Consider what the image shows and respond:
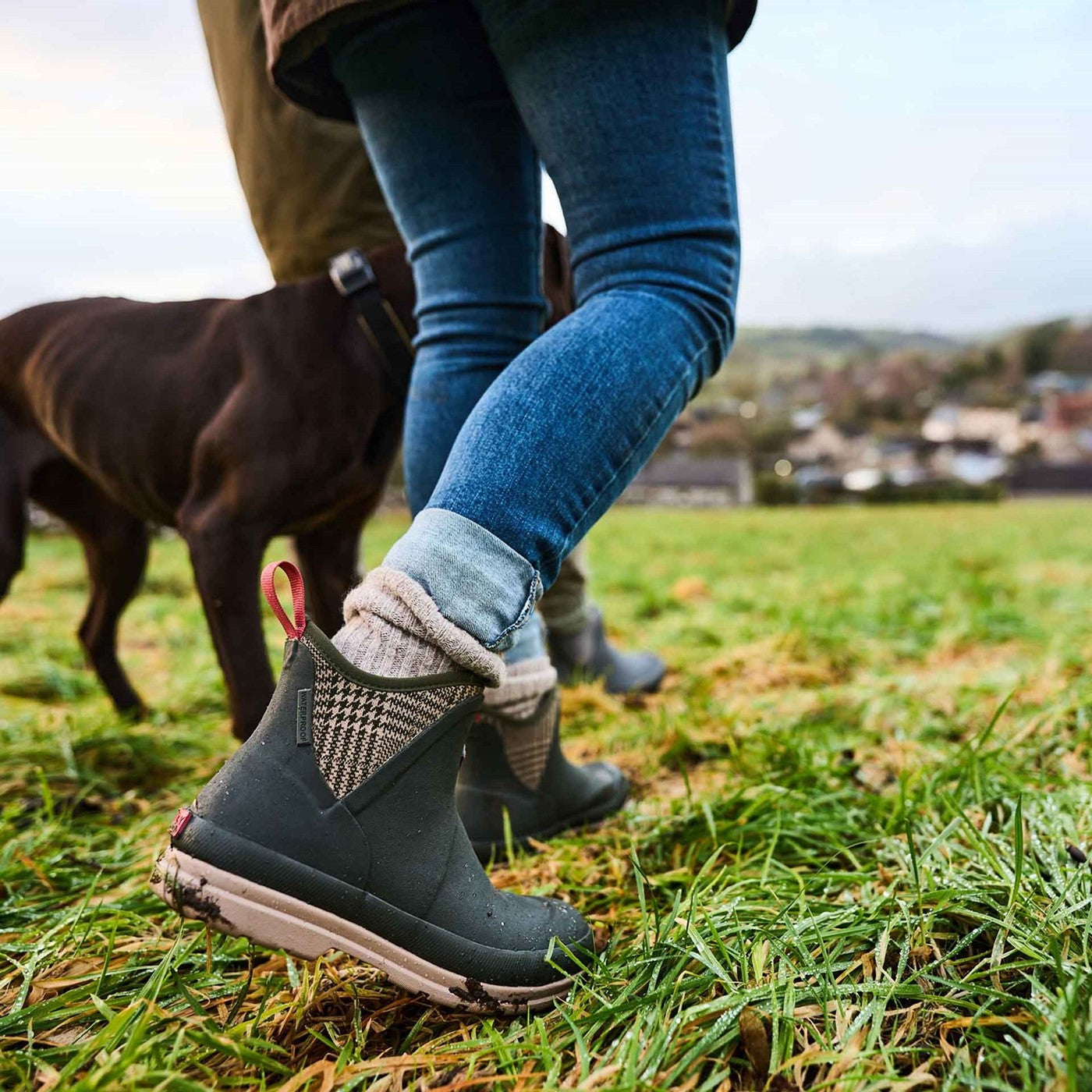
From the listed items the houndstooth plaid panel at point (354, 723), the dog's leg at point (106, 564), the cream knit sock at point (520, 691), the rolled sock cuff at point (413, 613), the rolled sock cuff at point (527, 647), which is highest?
the rolled sock cuff at point (413, 613)

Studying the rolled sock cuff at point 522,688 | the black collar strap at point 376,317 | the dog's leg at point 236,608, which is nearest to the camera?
the rolled sock cuff at point 522,688

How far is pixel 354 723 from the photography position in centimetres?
93

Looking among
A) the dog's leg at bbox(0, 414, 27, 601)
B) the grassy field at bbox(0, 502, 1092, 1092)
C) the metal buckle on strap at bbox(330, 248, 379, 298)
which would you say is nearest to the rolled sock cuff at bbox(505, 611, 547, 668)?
the grassy field at bbox(0, 502, 1092, 1092)

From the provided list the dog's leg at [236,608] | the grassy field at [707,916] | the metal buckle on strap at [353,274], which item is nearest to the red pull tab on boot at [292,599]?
the grassy field at [707,916]

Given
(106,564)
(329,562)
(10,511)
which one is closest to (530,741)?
(329,562)

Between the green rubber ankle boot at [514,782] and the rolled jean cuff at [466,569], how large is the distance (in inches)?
16.5

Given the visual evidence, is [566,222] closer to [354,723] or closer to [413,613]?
[413,613]

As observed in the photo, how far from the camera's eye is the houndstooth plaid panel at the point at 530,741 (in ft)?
4.50

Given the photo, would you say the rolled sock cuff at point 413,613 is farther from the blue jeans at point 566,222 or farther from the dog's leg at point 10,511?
the dog's leg at point 10,511

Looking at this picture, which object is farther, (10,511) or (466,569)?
(10,511)

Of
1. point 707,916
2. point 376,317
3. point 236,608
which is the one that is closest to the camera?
point 707,916

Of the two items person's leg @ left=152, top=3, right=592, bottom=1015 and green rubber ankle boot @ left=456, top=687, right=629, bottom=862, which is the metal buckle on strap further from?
person's leg @ left=152, top=3, right=592, bottom=1015

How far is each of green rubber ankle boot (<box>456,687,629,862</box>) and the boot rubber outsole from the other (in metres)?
0.38

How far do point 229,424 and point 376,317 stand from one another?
39 cm
